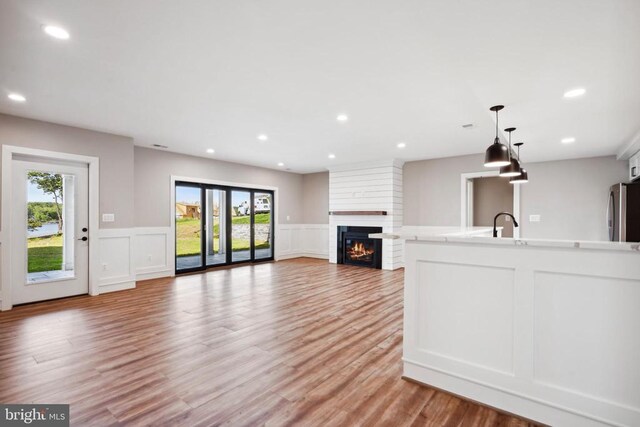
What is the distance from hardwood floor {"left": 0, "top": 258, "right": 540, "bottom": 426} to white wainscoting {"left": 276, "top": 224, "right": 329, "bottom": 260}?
4.32 m

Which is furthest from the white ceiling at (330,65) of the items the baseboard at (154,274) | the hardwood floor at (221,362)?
the baseboard at (154,274)

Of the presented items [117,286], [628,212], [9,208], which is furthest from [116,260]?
[628,212]

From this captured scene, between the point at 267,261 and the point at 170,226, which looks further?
the point at 267,261

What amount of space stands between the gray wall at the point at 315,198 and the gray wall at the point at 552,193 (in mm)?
2998

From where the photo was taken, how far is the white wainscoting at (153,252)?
6.16 metres

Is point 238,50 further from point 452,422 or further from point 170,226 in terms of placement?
point 170,226

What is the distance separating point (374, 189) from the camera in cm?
762

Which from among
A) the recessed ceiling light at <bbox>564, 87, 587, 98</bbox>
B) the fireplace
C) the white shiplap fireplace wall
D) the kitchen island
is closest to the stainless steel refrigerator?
the recessed ceiling light at <bbox>564, 87, 587, 98</bbox>

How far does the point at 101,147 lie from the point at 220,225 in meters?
3.16

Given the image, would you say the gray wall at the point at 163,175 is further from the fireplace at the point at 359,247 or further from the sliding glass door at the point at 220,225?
the fireplace at the point at 359,247

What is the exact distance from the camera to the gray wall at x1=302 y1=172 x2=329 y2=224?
932 centimetres

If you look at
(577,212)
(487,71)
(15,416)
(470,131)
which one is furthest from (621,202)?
(15,416)

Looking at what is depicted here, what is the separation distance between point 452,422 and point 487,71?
2.78 meters

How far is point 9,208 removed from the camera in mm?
4270
